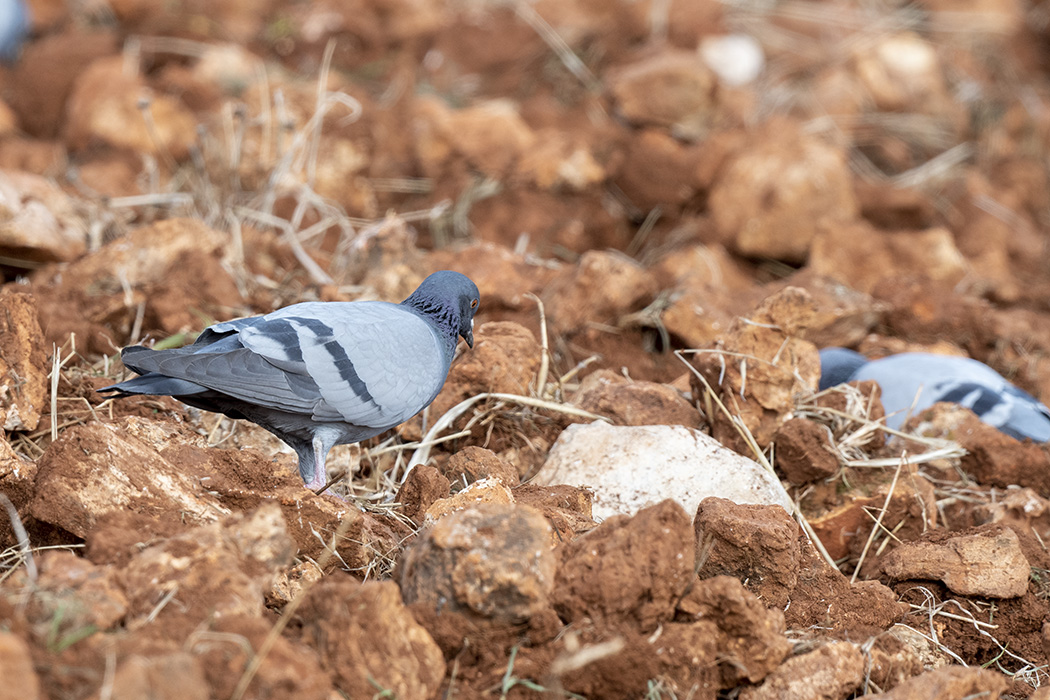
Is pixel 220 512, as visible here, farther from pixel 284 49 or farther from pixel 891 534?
pixel 284 49

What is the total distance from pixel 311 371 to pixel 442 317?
2.11 ft

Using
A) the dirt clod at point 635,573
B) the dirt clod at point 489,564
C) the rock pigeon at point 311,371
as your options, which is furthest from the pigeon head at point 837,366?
the dirt clod at point 489,564

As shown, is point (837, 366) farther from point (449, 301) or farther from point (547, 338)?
point (449, 301)

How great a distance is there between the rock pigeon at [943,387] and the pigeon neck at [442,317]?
207 cm

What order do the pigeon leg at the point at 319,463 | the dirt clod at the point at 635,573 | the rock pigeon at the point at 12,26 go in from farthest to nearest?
the rock pigeon at the point at 12,26, the pigeon leg at the point at 319,463, the dirt clod at the point at 635,573

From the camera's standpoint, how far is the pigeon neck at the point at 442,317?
358 centimetres

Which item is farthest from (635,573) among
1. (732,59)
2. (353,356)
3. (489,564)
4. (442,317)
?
(732,59)

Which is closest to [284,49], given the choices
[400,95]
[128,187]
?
[400,95]

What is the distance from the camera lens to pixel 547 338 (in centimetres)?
465

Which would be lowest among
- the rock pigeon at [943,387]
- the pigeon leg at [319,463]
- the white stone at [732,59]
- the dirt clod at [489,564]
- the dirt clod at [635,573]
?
the rock pigeon at [943,387]

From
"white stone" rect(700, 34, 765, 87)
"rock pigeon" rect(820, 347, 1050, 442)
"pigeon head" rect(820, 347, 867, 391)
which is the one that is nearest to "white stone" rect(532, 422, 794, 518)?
"rock pigeon" rect(820, 347, 1050, 442)

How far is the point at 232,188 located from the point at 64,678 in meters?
3.96

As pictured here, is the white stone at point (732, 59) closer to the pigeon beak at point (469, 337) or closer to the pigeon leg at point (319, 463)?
the pigeon beak at point (469, 337)

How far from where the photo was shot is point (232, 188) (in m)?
5.62
